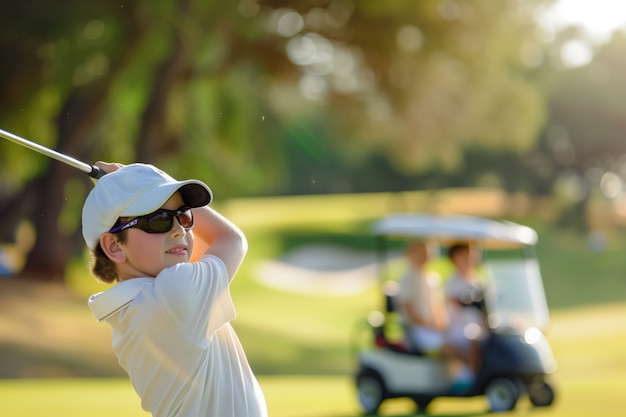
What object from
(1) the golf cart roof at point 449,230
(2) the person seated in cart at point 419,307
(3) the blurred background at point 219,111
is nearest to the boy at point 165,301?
(2) the person seated in cart at point 419,307

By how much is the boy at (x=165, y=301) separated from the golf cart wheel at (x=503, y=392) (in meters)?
6.43

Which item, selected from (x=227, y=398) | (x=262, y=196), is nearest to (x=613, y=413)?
(x=227, y=398)

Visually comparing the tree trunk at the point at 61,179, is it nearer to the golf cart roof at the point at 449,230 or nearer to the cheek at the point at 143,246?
the golf cart roof at the point at 449,230

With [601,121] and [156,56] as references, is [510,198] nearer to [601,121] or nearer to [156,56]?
[601,121]

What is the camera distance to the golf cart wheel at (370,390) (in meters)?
A: 9.10

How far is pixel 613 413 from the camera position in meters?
9.20

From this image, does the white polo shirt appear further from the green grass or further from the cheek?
the green grass

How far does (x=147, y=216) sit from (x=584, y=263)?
3362cm

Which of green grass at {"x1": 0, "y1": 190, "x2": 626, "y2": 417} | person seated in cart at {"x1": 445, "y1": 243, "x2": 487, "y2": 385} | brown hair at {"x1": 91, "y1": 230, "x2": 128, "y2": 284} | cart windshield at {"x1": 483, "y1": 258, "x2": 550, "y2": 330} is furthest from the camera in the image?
green grass at {"x1": 0, "y1": 190, "x2": 626, "y2": 417}

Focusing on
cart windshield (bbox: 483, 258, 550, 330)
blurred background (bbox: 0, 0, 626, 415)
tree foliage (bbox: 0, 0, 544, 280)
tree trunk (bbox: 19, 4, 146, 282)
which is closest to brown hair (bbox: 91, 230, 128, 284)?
cart windshield (bbox: 483, 258, 550, 330)

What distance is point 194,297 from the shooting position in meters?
2.54

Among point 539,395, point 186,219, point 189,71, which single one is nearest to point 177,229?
point 186,219

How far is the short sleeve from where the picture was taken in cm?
253

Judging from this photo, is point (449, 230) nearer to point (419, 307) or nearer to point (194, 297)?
point (419, 307)
